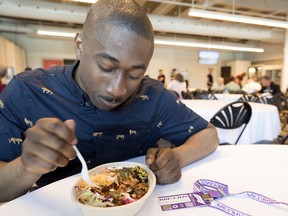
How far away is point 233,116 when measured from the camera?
2061 mm

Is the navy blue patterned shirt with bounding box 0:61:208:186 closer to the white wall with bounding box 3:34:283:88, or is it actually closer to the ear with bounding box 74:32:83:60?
the ear with bounding box 74:32:83:60

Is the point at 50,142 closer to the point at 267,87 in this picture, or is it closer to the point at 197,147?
the point at 197,147


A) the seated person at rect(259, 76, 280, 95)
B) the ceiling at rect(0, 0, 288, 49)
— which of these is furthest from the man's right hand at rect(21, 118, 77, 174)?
the seated person at rect(259, 76, 280, 95)

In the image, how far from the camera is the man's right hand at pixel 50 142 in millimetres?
433

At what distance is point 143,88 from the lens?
1.00 m

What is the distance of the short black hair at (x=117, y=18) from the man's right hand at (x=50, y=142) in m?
0.37

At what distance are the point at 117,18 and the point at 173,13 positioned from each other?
7044 millimetres

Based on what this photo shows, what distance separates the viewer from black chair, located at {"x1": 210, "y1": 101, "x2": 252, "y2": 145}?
2.04 meters

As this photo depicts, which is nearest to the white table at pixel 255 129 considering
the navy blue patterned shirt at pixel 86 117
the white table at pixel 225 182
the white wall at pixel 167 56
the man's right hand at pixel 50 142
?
the white table at pixel 225 182

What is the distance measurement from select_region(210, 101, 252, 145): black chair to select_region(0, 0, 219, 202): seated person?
3.61 feet

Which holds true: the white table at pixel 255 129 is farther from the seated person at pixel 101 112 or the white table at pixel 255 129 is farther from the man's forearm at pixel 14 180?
the man's forearm at pixel 14 180

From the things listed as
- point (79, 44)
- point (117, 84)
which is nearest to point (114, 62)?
point (117, 84)

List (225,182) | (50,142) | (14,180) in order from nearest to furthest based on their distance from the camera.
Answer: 1. (50,142)
2. (14,180)
3. (225,182)

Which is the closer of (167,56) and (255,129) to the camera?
(255,129)
